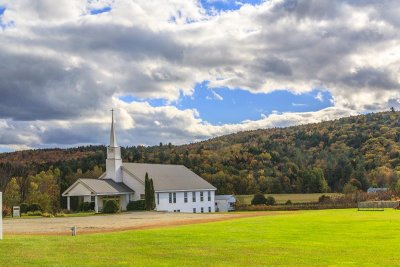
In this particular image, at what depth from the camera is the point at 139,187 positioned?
66.2 metres

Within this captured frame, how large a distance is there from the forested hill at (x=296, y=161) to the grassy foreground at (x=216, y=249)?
178ft

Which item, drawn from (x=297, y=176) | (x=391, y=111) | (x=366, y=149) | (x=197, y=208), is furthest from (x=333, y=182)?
(x=391, y=111)

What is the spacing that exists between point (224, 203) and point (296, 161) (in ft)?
153

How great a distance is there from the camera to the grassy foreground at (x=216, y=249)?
15.6 meters

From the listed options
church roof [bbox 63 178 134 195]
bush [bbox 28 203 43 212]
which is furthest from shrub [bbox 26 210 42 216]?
church roof [bbox 63 178 134 195]

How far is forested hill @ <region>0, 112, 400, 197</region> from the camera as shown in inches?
3748

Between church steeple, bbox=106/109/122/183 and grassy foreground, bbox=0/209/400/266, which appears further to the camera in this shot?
church steeple, bbox=106/109/122/183

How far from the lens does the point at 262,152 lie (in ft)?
409

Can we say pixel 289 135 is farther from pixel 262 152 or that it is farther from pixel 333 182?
pixel 333 182

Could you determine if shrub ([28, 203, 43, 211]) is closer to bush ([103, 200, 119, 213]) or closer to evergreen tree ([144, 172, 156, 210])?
bush ([103, 200, 119, 213])

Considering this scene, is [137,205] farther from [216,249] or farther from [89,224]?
[216,249]

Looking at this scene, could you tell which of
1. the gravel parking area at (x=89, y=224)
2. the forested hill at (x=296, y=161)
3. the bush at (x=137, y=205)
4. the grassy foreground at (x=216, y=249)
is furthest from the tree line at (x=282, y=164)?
the grassy foreground at (x=216, y=249)

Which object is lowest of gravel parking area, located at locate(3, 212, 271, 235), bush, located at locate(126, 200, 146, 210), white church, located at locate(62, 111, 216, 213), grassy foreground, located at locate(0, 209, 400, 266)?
grassy foreground, located at locate(0, 209, 400, 266)

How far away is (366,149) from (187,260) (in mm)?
105989
